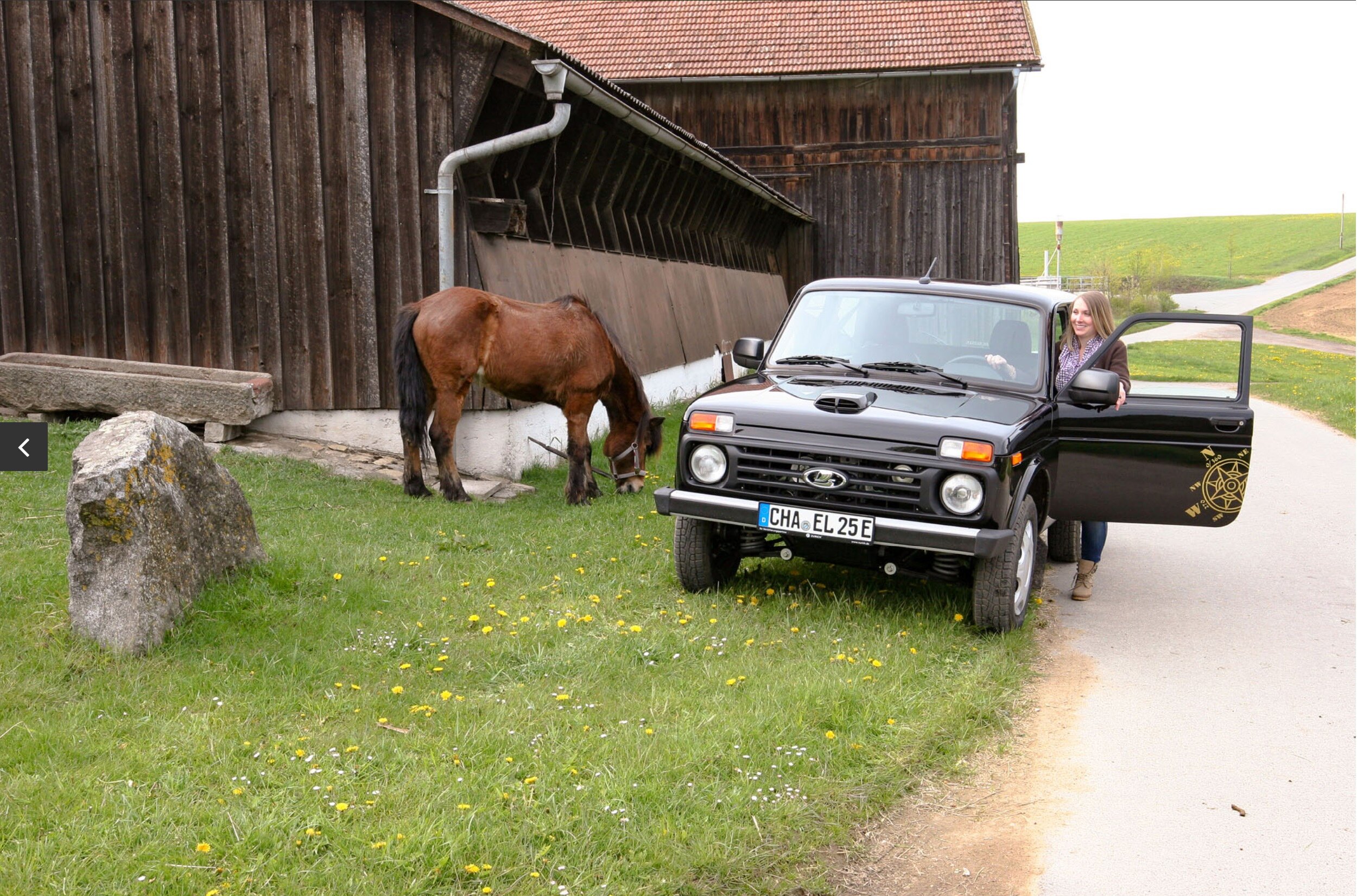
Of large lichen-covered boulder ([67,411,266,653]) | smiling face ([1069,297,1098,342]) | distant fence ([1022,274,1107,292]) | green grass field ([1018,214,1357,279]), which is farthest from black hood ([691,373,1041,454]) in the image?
green grass field ([1018,214,1357,279])

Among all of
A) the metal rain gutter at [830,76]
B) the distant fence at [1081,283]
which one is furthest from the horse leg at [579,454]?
the distant fence at [1081,283]

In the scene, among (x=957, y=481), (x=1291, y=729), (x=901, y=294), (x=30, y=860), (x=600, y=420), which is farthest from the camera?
(x=600, y=420)

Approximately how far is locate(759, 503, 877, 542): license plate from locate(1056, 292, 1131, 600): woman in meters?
2.09

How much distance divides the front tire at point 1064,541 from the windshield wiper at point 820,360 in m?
2.64

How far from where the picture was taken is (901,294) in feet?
24.3

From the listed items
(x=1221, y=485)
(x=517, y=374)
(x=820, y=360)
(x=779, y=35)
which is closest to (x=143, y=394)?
(x=517, y=374)

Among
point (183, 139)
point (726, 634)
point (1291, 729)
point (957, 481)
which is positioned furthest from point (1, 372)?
point (1291, 729)

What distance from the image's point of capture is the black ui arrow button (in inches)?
355

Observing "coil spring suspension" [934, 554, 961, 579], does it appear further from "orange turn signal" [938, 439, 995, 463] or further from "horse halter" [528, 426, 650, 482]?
"horse halter" [528, 426, 650, 482]

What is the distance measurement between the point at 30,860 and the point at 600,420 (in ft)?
34.6

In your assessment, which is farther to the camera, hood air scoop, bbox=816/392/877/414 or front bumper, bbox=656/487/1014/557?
hood air scoop, bbox=816/392/877/414

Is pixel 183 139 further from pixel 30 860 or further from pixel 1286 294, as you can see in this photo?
pixel 1286 294

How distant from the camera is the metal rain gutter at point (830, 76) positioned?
80.1 ft

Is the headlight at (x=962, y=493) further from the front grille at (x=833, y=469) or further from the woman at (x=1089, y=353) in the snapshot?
the woman at (x=1089, y=353)
